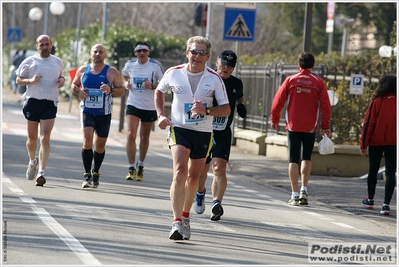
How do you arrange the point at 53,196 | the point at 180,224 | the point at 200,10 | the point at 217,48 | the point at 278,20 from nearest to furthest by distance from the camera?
the point at 180,224 → the point at 53,196 → the point at 200,10 → the point at 278,20 → the point at 217,48

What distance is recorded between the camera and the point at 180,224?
902 centimetres

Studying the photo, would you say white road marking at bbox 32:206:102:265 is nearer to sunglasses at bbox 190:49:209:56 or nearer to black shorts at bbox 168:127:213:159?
black shorts at bbox 168:127:213:159

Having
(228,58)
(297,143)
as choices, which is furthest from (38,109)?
(228,58)

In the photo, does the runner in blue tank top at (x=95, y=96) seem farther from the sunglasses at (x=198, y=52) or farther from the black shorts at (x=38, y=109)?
the sunglasses at (x=198, y=52)

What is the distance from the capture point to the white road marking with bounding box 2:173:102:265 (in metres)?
7.79

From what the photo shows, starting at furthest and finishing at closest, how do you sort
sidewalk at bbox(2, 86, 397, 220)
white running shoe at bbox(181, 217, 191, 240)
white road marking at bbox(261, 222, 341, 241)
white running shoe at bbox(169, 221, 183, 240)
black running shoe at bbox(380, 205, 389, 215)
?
1. sidewalk at bbox(2, 86, 397, 220)
2. black running shoe at bbox(380, 205, 389, 215)
3. white road marking at bbox(261, 222, 341, 241)
4. white running shoe at bbox(181, 217, 191, 240)
5. white running shoe at bbox(169, 221, 183, 240)

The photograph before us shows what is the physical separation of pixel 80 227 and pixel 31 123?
13.6ft

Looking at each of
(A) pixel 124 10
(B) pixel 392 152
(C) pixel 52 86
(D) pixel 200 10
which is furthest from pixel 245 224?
(A) pixel 124 10

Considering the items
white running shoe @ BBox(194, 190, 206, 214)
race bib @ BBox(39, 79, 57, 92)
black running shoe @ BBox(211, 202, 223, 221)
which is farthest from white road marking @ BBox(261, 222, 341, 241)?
race bib @ BBox(39, 79, 57, 92)

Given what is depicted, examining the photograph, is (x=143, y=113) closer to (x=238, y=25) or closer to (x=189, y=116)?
(x=189, y=116)

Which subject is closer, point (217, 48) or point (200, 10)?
point (200, 10)

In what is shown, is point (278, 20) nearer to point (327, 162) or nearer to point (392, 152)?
point (327, 162)

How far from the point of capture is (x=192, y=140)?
30.3 feet

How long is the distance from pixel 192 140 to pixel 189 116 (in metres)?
0.23
